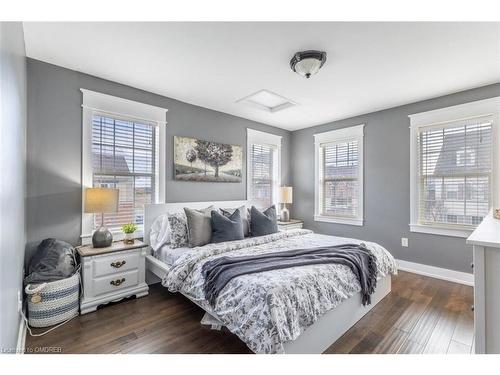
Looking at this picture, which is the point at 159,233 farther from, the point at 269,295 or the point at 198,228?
the point at 269,295

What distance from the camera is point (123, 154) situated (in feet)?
9.73

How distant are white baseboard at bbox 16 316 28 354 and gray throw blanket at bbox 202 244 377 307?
1.32 metres

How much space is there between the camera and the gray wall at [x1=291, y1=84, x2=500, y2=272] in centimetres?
327

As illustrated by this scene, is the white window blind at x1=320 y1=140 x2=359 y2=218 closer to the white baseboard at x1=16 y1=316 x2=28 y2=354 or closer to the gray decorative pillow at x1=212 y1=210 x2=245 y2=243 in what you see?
the gray decorative pillow at x1=212 y1=210 x2=245 y2=243

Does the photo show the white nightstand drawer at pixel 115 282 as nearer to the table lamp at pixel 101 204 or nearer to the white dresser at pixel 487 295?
the table lamp at pixel 101 204

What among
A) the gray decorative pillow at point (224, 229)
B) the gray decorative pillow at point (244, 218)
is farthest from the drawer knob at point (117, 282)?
the gray decorative pillow at point (244, 218)

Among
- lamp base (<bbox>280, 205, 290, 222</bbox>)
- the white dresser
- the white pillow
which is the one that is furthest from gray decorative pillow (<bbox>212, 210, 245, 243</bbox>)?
the white dresser

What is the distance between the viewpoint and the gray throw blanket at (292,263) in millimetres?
1869

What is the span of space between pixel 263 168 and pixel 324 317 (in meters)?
3.19


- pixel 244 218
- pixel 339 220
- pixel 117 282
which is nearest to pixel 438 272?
pixel 339 220

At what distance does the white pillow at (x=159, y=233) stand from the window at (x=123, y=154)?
19cm

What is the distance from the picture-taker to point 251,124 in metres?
4.45

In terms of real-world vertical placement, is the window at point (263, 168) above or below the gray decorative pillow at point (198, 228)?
above

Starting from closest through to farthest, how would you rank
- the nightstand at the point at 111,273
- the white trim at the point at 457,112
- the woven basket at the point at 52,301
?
the woven basket at the point at 52,301, the nightstand at the point at 111,273, the white trim at the point at 457,112
